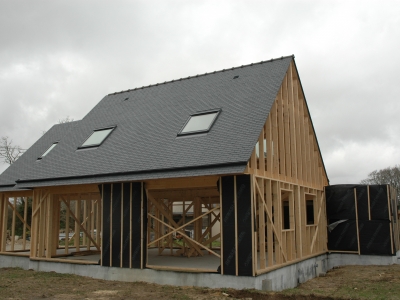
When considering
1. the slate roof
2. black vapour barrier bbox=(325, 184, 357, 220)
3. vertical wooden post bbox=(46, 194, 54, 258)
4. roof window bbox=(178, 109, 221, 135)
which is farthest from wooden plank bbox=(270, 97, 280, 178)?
vertical wooden post bbox=(46, 194, 54, 258)

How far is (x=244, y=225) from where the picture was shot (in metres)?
10.1

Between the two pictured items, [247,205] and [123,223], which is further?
[123,223]

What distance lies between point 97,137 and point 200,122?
4.40 metres

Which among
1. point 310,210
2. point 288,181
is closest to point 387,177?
point 310,210

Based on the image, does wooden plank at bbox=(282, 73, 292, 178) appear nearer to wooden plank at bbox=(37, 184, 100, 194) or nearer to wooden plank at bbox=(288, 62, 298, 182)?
wooden plank at bbox=(288, 62, 298, 182)

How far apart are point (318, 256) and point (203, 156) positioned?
715 cm

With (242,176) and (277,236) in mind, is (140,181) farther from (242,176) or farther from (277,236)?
(277,236)

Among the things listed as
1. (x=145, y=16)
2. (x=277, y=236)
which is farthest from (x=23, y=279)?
(x=145, y=16)

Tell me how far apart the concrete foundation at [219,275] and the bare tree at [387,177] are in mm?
32059

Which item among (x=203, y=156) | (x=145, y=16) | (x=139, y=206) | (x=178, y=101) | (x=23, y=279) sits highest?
(x=145, y=16)

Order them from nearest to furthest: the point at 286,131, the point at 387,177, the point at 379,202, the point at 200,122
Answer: the point at 200,122 < the point at 286,131 < the point at 379,202 < the point at 387,177

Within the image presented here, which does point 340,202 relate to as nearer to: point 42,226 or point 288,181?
point 288,181

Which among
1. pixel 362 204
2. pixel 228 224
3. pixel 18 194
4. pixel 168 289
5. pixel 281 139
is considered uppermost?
pixel 281 139

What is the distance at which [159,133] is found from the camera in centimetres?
1309
